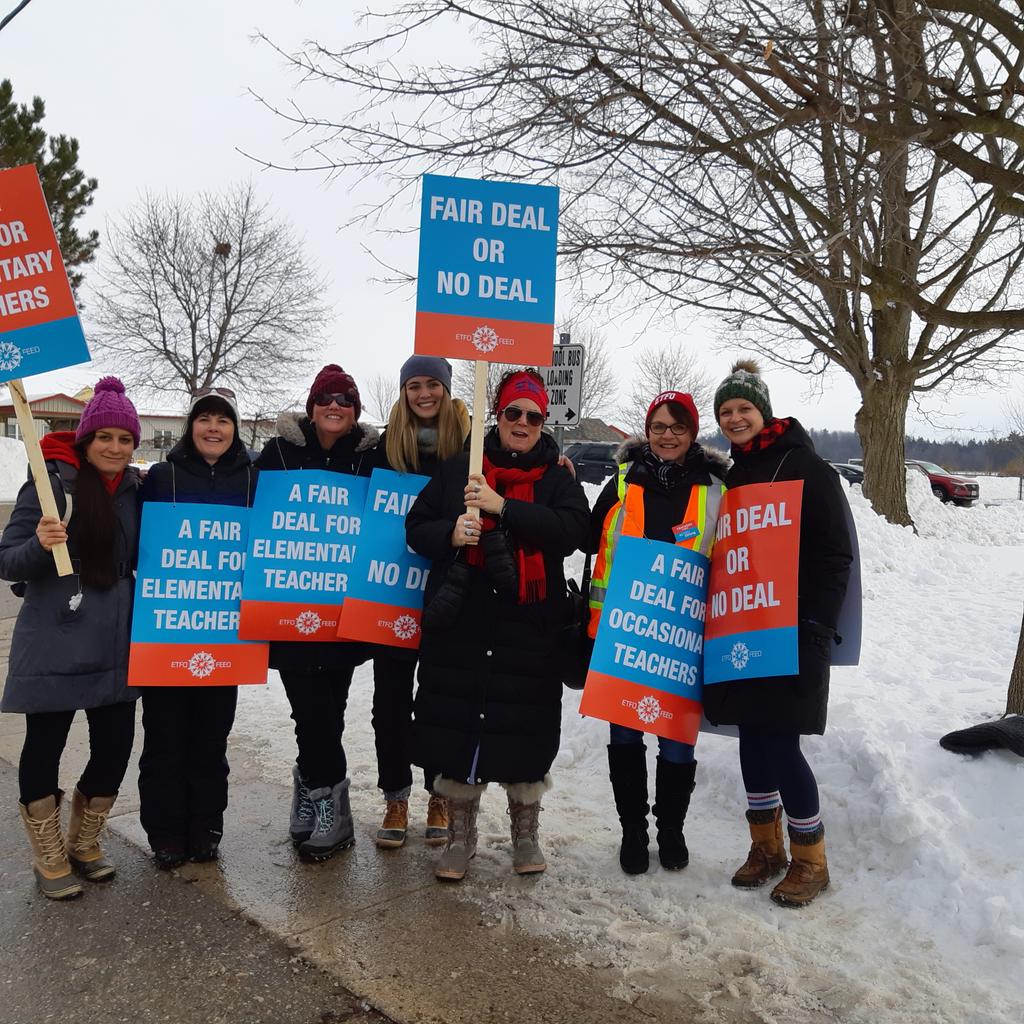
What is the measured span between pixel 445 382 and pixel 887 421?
12838mm

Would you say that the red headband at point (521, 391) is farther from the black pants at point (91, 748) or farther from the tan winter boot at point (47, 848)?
the tan winter boot at point (47, 848)

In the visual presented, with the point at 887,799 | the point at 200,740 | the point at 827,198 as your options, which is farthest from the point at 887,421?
the point at 200,740

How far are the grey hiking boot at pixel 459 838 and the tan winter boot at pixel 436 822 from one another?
10.7 inches

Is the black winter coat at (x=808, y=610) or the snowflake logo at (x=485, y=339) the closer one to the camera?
the black winter coat at (x=808, y=610)

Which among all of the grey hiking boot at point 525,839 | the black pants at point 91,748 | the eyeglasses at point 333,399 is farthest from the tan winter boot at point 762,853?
the black pants at point 91,748

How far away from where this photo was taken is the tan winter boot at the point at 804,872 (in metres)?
3.47

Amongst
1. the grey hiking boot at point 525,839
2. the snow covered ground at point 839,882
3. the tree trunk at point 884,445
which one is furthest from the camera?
the tree trunk at point 884,445

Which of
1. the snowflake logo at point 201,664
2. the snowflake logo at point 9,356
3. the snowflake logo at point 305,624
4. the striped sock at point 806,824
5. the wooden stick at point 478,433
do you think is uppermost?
the snowflake logo at point 9,356

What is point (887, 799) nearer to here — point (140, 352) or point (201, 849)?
point (201, 849)

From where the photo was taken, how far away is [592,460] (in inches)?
1164

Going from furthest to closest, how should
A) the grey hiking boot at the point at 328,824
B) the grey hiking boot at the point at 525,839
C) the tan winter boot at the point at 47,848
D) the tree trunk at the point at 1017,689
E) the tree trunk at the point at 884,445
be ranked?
the tree trunk at the point at 884,445 < the tree trunk at the point at 1017,689 < the grey hiking boot at the point at 328,824 < the grey hiking boot at the point at 525,839 < the tan winter boot at the point at 47,848

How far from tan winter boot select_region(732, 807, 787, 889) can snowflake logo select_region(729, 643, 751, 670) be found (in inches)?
28.2

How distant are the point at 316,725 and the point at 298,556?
0.76 meters

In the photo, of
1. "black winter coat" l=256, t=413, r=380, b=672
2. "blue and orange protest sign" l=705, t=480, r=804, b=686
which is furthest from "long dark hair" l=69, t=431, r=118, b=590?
"blue and orange protest sign" l=705, t=480, r=804, b=686
